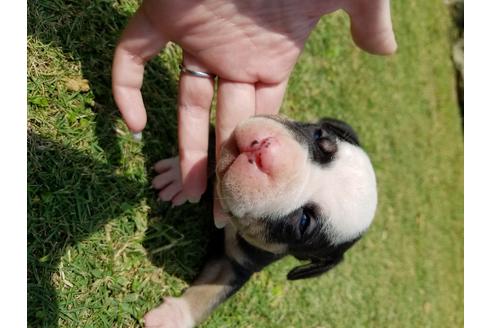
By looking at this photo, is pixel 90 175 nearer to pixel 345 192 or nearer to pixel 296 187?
pixel 296 187

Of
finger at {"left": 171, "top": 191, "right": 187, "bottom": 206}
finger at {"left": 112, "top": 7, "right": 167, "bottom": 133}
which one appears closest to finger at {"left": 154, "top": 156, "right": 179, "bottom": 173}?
finger at {"left": 171, "top": 191, "right": 187, "bottom": 206}

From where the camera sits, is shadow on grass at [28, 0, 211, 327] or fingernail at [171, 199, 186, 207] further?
fingernail at [171, 199, 186, 207]

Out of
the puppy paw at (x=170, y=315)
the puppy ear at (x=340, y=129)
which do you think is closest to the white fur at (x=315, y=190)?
the puppy ear at (x=340, y=129)

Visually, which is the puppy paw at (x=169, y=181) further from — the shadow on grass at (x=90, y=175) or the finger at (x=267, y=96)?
the finger at (x=267, y=96)

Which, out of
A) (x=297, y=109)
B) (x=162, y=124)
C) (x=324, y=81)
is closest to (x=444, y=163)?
(x=324, y=81)

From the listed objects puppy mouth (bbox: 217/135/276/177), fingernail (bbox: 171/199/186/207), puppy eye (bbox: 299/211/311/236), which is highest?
puppy mouth (bbox: 217/135/276/177)

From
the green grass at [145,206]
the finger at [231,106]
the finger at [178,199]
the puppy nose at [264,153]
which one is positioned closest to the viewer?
the puppy nose at [264,153]

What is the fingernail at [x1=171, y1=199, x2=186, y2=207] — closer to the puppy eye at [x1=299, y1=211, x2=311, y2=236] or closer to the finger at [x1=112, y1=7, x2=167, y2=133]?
the finger at [x1=112, y1=7, x2=167, y2=133]
